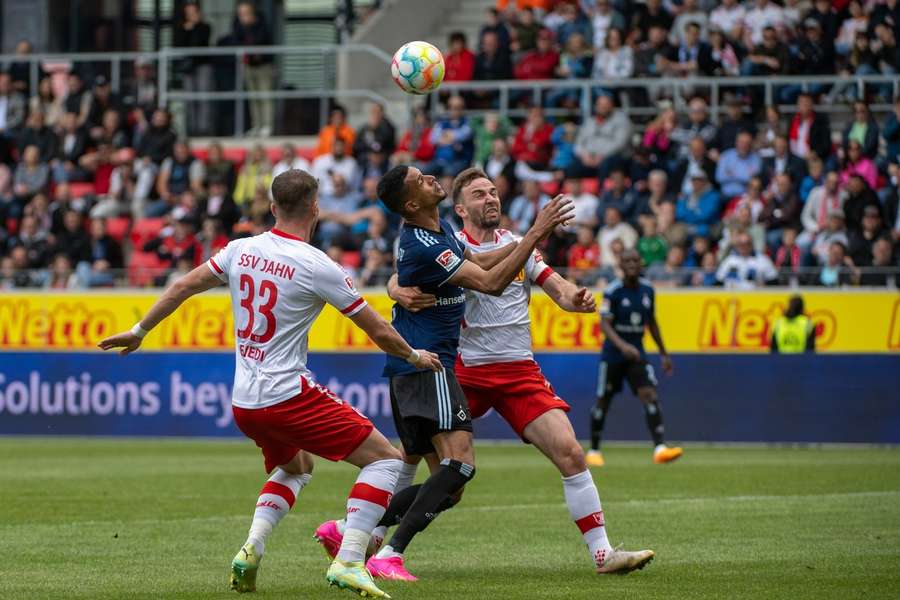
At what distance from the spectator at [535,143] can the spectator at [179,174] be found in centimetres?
577

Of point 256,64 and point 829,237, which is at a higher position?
point 256,64

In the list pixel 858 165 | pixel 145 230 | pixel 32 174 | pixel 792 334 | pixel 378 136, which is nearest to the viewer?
pixel 792 334

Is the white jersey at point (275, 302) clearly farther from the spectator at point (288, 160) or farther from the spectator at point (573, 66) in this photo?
Result: the spectator at point (573, 66)

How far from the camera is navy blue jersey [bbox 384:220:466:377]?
29.0 ft

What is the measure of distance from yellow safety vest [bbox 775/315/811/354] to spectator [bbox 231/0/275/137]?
500 inches

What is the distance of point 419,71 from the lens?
12.3 metres

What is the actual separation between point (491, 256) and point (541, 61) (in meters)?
18.3

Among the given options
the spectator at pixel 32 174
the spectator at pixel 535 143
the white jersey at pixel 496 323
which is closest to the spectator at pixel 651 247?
the spectator at pixel 535 143

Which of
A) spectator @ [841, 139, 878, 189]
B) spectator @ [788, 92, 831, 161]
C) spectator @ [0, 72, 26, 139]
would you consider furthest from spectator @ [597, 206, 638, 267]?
spectator @ [0, 72, 26, 139]

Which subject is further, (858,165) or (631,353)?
(858,165)

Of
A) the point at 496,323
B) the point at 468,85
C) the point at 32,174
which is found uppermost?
the point at 468,85

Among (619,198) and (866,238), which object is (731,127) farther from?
(866,238)

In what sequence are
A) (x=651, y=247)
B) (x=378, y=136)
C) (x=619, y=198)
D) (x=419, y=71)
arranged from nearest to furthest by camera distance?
1. (x=419, y=71)
2. (x=651, y=247)
3. (x=619, y=198)
4. (x=378, y=136)

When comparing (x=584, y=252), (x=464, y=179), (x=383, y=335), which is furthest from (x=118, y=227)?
(x=383, y=335)
